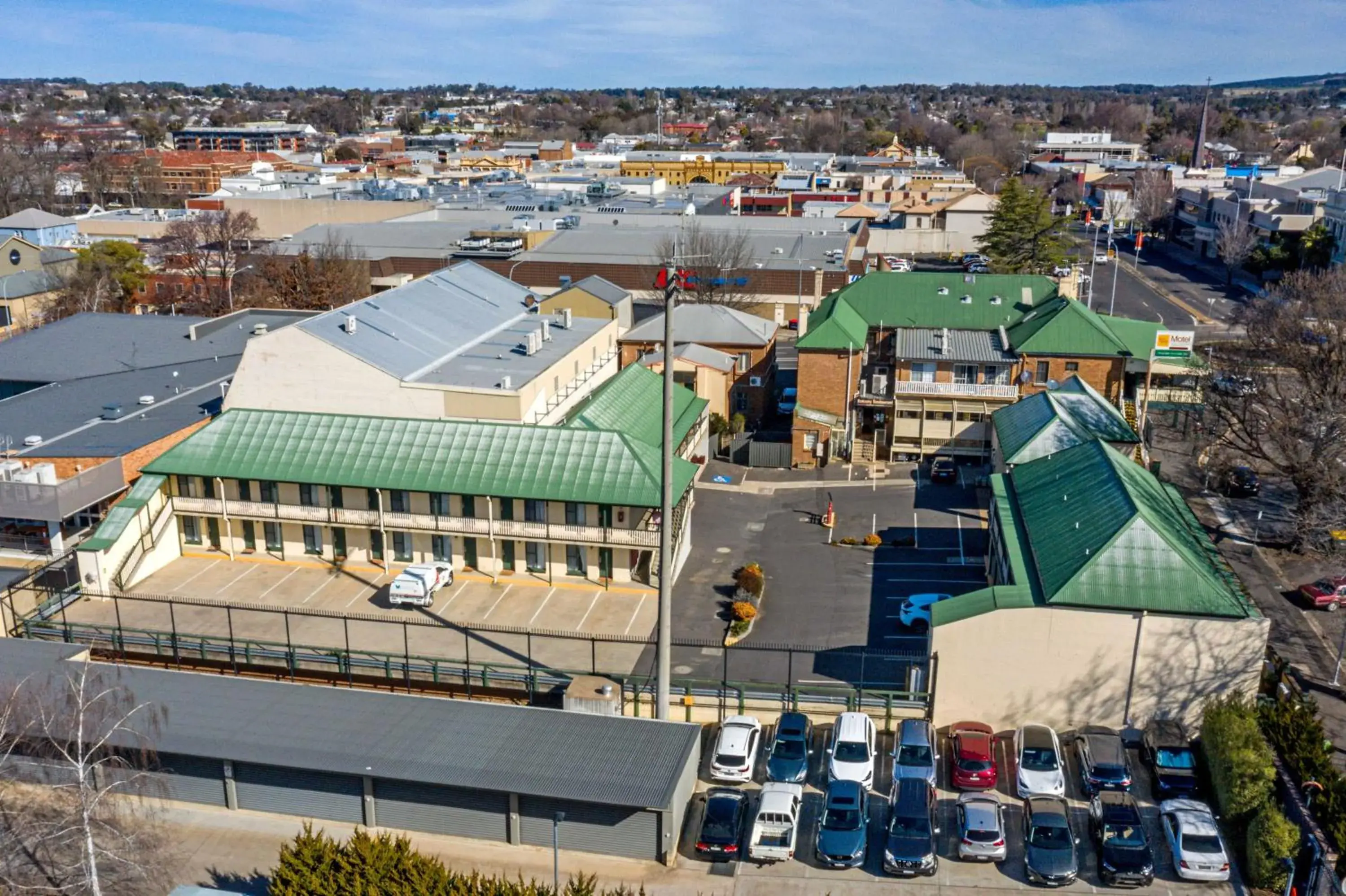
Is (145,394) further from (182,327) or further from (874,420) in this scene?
(874,420)

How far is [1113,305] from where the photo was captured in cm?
9169

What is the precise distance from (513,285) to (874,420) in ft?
72.2

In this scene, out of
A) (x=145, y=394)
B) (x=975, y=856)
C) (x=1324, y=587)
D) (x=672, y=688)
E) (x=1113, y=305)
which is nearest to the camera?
(x=975, y=856)

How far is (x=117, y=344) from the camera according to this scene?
61062 millimetres

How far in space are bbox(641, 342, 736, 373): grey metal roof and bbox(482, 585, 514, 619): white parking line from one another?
1928cm

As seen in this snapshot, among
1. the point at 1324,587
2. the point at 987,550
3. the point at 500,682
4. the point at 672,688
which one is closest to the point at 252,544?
the point at 500,682

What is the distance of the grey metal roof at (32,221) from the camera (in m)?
103

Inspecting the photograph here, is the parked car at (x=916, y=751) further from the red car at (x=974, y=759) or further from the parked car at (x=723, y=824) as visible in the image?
the parked car at (x=723, y=824)

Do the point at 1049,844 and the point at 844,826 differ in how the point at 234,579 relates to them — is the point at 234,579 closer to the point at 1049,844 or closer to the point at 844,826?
the point at 844,826

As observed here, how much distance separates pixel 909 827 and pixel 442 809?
1114cm

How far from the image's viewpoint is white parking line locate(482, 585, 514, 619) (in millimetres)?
38281

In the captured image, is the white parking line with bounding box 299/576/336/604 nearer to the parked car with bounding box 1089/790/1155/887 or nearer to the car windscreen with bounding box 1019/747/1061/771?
the car windscreen with bounding box 1019/747/1061/771

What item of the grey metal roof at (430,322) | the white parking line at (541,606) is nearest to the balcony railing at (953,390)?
the grey metal roof at (430,322)

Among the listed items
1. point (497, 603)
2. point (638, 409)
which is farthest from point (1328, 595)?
point (497, 603)
